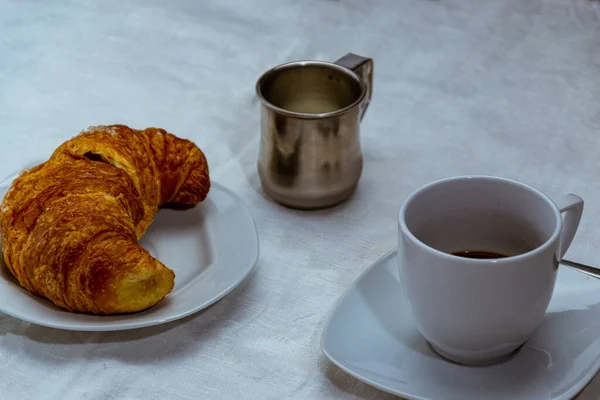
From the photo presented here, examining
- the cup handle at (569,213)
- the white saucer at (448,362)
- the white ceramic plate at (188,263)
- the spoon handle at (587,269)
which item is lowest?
the white ceramic plate at (188,263)

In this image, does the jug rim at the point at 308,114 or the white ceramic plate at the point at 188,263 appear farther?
the jug rim at the point at 308,114

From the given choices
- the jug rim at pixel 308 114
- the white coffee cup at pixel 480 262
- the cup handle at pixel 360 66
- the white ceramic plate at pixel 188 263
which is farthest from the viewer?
the cup handle at pixel 360 66

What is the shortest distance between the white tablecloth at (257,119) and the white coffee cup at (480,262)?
3.8 inches

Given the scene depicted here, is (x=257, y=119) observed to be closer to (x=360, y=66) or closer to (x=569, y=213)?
(x=360, y=66)

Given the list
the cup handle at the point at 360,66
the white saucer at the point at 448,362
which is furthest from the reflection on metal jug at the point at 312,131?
the white saucer at the point at 448,362

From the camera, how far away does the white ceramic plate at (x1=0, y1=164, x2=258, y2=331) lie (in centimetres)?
77

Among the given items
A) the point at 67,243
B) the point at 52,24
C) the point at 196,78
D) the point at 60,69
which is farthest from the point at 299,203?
the point at 52,24

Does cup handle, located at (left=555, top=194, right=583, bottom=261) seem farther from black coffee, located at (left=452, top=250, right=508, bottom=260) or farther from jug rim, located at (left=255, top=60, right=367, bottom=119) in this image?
jug rim, located at (left=255, top=60, right=367, bottom=119)

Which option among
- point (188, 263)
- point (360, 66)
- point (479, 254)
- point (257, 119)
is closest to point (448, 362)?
point (479, 254)

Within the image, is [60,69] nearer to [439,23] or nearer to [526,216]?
[439,23]

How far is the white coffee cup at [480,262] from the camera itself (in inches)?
25.8

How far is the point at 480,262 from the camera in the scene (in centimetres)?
64

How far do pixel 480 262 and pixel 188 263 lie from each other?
1.15 ft

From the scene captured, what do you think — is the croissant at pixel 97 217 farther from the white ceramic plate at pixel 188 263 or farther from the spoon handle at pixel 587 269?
the spoon handle at pixel 587 269
